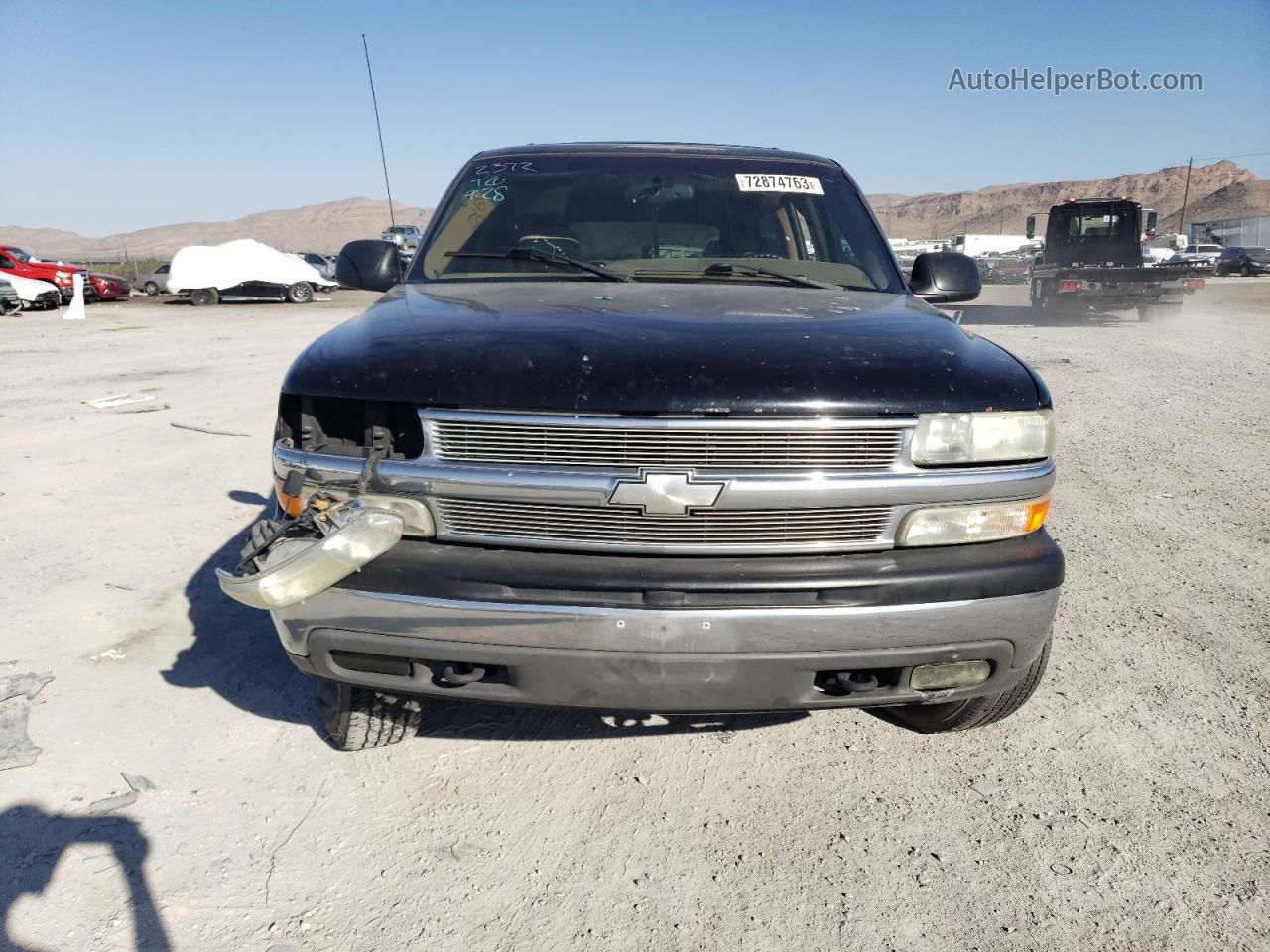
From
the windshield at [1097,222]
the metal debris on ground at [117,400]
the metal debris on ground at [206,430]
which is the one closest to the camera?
the metal debris on ground at [206,430]

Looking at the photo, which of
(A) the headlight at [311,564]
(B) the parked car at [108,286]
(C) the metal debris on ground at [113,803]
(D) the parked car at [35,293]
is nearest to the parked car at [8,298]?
(D) the parked car at [35,293]

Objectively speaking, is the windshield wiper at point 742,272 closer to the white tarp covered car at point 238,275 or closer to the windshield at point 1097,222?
the windshield at point 1097,222

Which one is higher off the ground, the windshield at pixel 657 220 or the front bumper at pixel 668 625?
the windshield at pixel 657 220

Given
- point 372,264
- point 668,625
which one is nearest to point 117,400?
point 372,264

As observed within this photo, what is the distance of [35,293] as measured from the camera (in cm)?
2333

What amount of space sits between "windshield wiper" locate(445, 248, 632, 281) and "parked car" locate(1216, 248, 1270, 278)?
159ft

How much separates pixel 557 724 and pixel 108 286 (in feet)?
98.5

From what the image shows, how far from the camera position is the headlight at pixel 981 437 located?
2.25 m

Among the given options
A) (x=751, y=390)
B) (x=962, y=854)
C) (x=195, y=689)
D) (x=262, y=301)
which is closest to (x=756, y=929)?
(x=962, y=854)

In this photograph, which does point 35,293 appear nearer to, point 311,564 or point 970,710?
point 311,564

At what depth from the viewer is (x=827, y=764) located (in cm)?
276

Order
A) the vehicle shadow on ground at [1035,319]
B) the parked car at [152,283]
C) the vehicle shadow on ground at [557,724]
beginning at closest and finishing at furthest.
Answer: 1. the vehicle shadow on ground at [557,724]
2. the vehicle shadow on ground at [1035,319]
3. the parked car at [152,283]

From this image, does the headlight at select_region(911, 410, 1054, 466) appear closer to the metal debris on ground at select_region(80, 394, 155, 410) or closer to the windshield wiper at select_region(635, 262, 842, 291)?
the windshield wiper at select_region(635, 262, 842, 291)

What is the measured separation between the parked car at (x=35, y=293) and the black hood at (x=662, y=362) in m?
24.8
